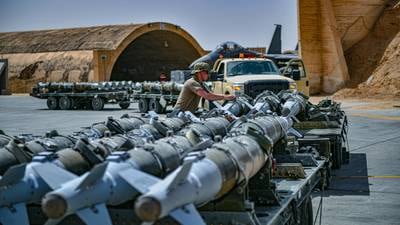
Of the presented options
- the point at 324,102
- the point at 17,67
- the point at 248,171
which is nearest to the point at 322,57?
the point at 324,102

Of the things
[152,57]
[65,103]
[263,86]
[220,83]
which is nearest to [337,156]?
[263,86]

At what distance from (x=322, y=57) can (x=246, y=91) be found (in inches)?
788

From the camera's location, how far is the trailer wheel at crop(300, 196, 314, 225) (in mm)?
8258

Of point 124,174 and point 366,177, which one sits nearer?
point 124,174

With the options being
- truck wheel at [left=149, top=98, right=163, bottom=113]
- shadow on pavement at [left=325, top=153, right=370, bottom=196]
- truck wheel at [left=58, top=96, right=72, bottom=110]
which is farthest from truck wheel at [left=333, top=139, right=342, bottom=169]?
truck wheel at [left=58, top=96, right=72, bottom=110]

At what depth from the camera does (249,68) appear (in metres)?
24.0

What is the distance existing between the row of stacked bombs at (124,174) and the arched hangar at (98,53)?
45.1 meters

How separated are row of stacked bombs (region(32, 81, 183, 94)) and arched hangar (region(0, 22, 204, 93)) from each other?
1321 centimetres

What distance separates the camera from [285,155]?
9.74 meters

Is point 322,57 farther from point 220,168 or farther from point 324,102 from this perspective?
point 220,168

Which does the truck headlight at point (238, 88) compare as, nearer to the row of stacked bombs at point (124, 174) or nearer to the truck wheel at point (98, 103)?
the truck wheel at point (98, 103)

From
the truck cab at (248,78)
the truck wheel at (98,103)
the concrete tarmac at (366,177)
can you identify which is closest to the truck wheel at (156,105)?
the truck wheel at (98,103)

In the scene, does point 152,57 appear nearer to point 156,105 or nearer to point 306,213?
point 156,105

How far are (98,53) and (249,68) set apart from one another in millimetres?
29313
